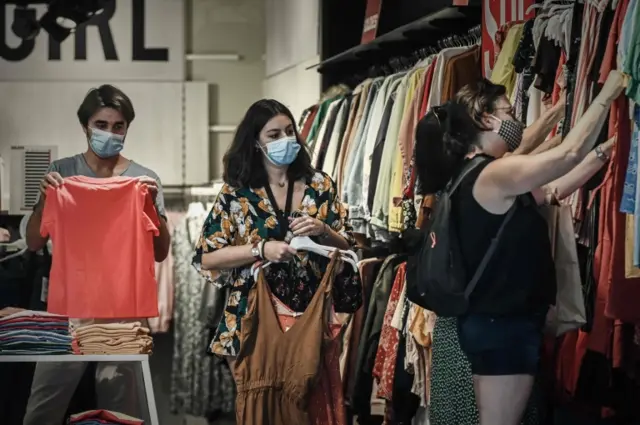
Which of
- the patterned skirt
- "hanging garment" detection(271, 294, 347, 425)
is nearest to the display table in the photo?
"hanging garment" detection(271, 294, 347, 425)

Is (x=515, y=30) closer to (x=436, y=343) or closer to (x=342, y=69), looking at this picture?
(x=436, y=343)

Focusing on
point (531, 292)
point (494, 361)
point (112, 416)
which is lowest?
point (112, 416)

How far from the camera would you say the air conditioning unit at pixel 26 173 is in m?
6.73

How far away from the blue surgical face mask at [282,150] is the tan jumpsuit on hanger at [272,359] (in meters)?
0.45

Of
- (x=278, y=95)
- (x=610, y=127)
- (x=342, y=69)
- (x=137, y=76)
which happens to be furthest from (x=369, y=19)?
(x=610, y=127)

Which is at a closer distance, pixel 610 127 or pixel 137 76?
pixel 610 127

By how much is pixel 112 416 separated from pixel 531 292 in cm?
206

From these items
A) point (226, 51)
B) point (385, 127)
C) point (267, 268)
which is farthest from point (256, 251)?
point (226, 51)

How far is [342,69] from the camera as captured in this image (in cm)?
688

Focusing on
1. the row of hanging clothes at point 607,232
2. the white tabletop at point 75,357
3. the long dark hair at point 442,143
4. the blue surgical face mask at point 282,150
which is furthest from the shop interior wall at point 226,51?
the long dark hair at point 442,143

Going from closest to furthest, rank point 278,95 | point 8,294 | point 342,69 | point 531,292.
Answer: point 531,292 < point 8,294 < point 342,69 < point 278,95

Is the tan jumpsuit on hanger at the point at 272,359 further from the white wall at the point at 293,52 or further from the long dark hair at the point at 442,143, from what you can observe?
the white wall at the point at 293,52

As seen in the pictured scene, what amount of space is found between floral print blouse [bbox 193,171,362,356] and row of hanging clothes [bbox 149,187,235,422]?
3.25 metres

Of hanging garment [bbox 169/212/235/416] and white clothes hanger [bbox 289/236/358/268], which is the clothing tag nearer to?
hanging garment [bbox 169/212/235/416]
